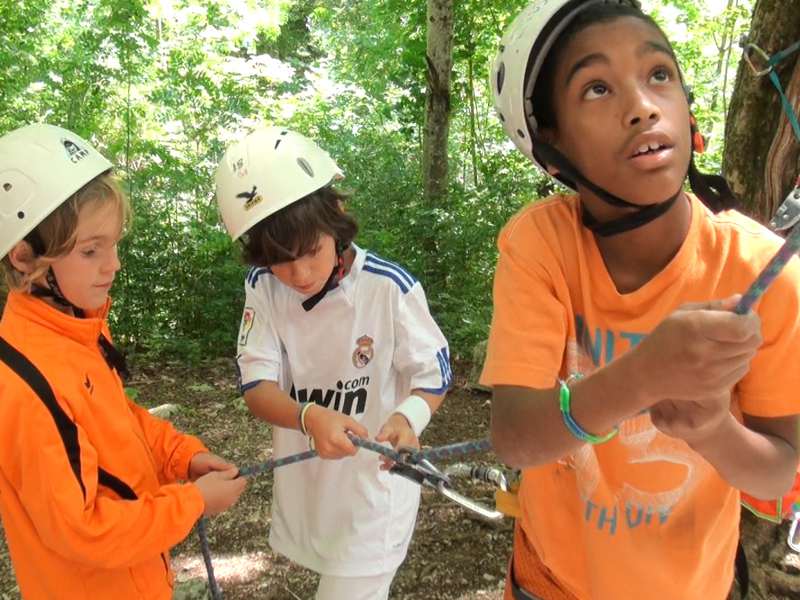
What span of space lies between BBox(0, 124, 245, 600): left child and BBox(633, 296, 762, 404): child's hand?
1.40 meters

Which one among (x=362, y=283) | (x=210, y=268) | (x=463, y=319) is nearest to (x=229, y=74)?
(x=210, y=268)

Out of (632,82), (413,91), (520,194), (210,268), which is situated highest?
(413,91)

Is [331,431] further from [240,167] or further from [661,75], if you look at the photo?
[661,75]

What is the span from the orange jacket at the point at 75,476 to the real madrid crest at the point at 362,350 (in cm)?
67

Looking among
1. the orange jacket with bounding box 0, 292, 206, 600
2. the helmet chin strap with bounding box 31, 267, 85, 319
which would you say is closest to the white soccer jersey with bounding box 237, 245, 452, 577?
the orange jacket with bounding box 0, 292, 206, 600

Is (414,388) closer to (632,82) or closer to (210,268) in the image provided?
(632,82)

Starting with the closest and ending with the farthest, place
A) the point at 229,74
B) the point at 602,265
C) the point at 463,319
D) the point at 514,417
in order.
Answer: the point at 514,417
the point at 602,265
the point at 463,319
the point at 229,74

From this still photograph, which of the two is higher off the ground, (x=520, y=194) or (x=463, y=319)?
(x=520, y=194)

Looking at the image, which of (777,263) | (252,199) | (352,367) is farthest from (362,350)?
(777,263)

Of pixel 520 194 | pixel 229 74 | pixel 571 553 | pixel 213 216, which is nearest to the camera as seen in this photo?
pixel 571 553

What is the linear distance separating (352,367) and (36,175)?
1133mm

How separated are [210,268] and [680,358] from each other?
20.5 feet

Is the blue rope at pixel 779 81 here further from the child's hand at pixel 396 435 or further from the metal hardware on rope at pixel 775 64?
the child's hand at pixel 396 435

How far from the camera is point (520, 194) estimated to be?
6.43 meters
